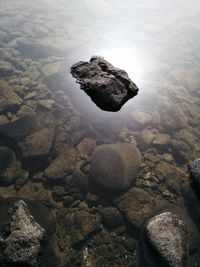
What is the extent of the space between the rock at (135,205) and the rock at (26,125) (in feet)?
9.31

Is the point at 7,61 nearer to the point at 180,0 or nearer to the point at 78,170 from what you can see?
the point at 78,170

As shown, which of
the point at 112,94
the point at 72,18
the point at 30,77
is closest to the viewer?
the point at 112,94

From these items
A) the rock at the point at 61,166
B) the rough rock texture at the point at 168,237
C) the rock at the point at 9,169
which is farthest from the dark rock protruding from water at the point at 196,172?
the rock at the point at 9,169

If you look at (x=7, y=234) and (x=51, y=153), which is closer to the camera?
(x=7, y=234)

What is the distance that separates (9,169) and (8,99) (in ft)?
8.63

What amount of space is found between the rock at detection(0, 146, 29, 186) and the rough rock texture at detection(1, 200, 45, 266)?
1.68 m

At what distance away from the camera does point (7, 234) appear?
4.06m

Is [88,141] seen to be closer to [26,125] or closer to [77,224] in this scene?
[26,125]

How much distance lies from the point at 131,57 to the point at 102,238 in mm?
9709

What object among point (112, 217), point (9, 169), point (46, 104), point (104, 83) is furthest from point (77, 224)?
point (46, 104)

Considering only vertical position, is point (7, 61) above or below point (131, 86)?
below

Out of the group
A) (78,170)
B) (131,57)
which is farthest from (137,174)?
(131,57)

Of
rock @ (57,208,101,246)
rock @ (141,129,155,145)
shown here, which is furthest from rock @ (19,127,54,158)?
rock @ (141,129,155,145)

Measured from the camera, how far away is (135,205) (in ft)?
18.4
